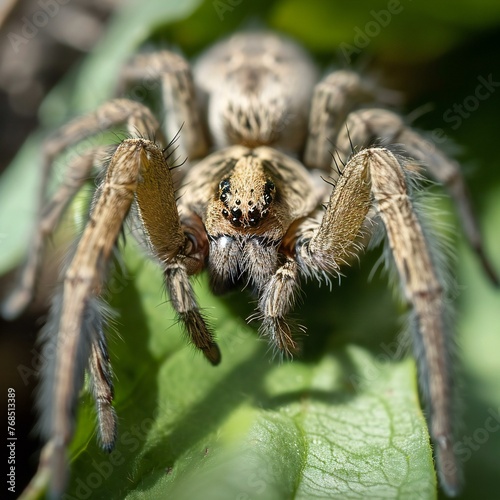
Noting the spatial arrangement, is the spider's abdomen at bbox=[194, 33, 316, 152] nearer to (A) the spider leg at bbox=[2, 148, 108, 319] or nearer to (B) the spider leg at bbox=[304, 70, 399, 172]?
(B) the spider leg at bbox=[304, 70, 399, 172]

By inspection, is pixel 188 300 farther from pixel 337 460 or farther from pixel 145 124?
pixel 145 124

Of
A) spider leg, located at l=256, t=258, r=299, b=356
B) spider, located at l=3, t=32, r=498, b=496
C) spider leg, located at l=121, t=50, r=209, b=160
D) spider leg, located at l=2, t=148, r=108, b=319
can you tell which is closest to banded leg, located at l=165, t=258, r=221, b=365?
spider, located at l=3, t=32, r=498, b=496

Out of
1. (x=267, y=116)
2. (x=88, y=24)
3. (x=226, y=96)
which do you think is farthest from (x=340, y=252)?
(x=88, y=24)

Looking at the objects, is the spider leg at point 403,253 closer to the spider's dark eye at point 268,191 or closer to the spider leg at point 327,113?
the spider's dark eye at point 268,191

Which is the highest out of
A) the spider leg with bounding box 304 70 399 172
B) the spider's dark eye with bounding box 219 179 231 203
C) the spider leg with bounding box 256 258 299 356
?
the spider's dark eye with bounding box 219 179 231 203

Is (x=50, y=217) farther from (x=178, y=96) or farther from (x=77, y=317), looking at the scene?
(x=77, y=317)

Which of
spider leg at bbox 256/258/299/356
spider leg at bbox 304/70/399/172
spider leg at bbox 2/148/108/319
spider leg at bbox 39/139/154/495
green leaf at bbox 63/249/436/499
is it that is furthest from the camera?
spider leg at bbox 304/70/399/172

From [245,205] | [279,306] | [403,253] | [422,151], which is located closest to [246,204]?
[245,205]
